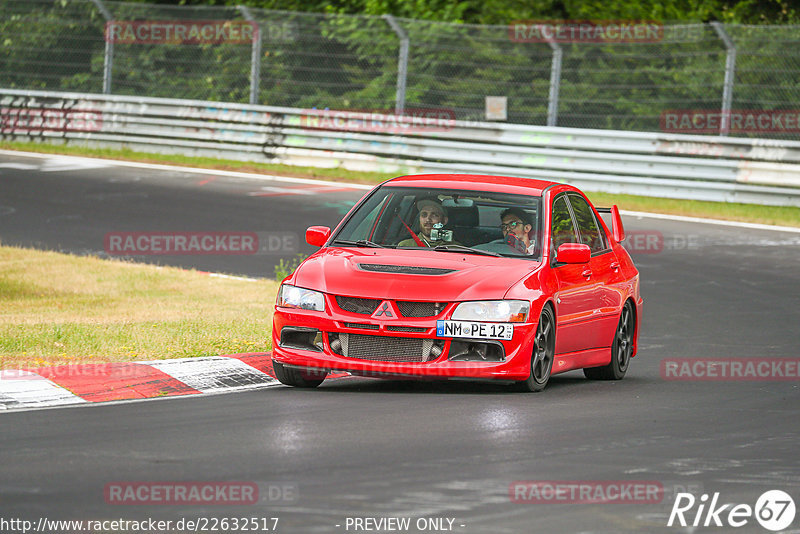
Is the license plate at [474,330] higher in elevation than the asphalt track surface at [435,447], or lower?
higher

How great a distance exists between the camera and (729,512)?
6168 millimetres

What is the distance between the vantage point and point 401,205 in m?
10.3

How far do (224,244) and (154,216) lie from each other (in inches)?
86.3

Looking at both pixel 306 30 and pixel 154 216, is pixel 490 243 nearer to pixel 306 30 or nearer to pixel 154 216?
pixel 154 216

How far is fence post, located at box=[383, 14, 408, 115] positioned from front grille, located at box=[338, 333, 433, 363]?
16.6 m

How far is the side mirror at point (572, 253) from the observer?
379 inches

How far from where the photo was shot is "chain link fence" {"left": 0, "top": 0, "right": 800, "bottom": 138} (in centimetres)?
2314

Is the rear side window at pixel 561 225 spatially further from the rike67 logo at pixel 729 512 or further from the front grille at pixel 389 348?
the rike67 logo at pixel 729 512

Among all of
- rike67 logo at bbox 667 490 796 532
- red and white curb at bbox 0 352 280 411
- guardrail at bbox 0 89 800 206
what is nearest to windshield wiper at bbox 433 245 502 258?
red and white curb at bbox 0 352 280 411

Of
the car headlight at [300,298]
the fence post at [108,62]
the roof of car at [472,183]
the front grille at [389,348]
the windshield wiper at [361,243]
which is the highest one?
the fence post at [108,62]

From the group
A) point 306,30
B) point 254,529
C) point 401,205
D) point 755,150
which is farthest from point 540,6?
point 254,529

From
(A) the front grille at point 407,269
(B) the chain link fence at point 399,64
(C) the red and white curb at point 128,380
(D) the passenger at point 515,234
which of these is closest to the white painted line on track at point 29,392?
(C) the red and white curb at point 128,380

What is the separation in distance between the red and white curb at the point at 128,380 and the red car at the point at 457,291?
50 centimetres

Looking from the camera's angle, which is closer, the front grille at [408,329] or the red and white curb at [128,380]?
the red and white curb at [128,380]
